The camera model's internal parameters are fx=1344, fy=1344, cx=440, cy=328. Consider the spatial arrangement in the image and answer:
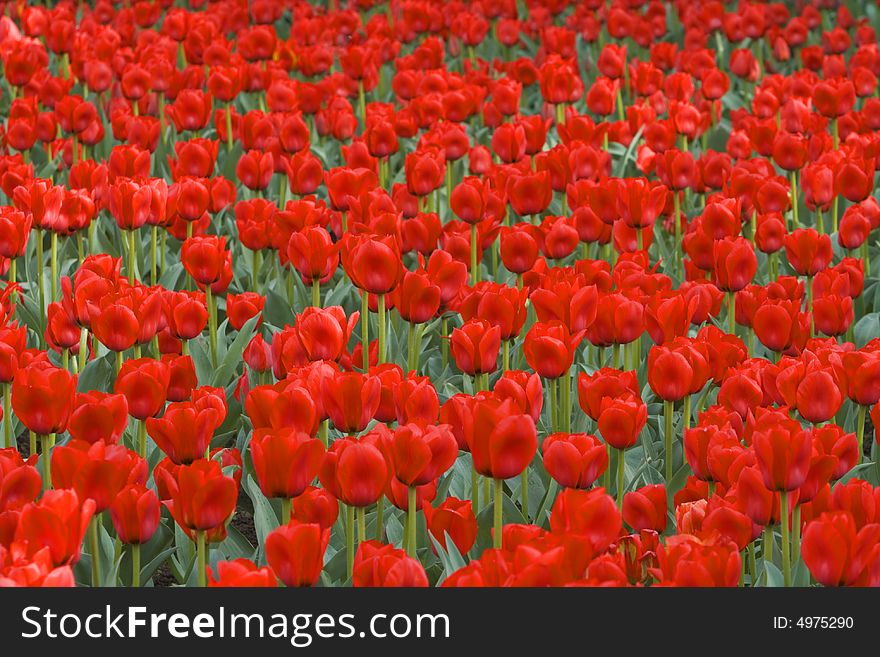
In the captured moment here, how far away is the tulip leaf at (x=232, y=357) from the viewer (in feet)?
11.3

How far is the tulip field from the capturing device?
208cm

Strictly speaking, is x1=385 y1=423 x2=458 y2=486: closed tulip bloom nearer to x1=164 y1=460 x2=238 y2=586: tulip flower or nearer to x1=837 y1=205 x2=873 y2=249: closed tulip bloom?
x1=164 y1=460 x2=238 y2=586: tulip flower

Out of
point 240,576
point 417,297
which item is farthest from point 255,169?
point 240,576

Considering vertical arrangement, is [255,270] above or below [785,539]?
above

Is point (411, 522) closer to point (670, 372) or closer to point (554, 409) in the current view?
point (670, 372)

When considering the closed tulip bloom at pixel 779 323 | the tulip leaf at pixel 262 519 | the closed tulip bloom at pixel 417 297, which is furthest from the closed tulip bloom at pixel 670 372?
the tulip leaf at pixel 262 519

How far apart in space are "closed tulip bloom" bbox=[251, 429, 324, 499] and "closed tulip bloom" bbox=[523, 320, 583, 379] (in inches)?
27.6

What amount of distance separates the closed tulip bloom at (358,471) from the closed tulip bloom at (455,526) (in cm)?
12

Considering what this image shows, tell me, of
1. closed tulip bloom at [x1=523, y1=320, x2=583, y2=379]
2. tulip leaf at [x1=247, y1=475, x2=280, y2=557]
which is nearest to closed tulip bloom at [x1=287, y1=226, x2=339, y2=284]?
closed tulip bloom at [x1=523, y1=320, x2=583, y2=379]

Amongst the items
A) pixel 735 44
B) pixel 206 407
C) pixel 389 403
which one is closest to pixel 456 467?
pixel 389 403

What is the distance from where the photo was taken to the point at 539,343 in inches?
106

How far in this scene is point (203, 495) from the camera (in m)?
2.05

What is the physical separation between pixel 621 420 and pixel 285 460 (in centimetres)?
66
